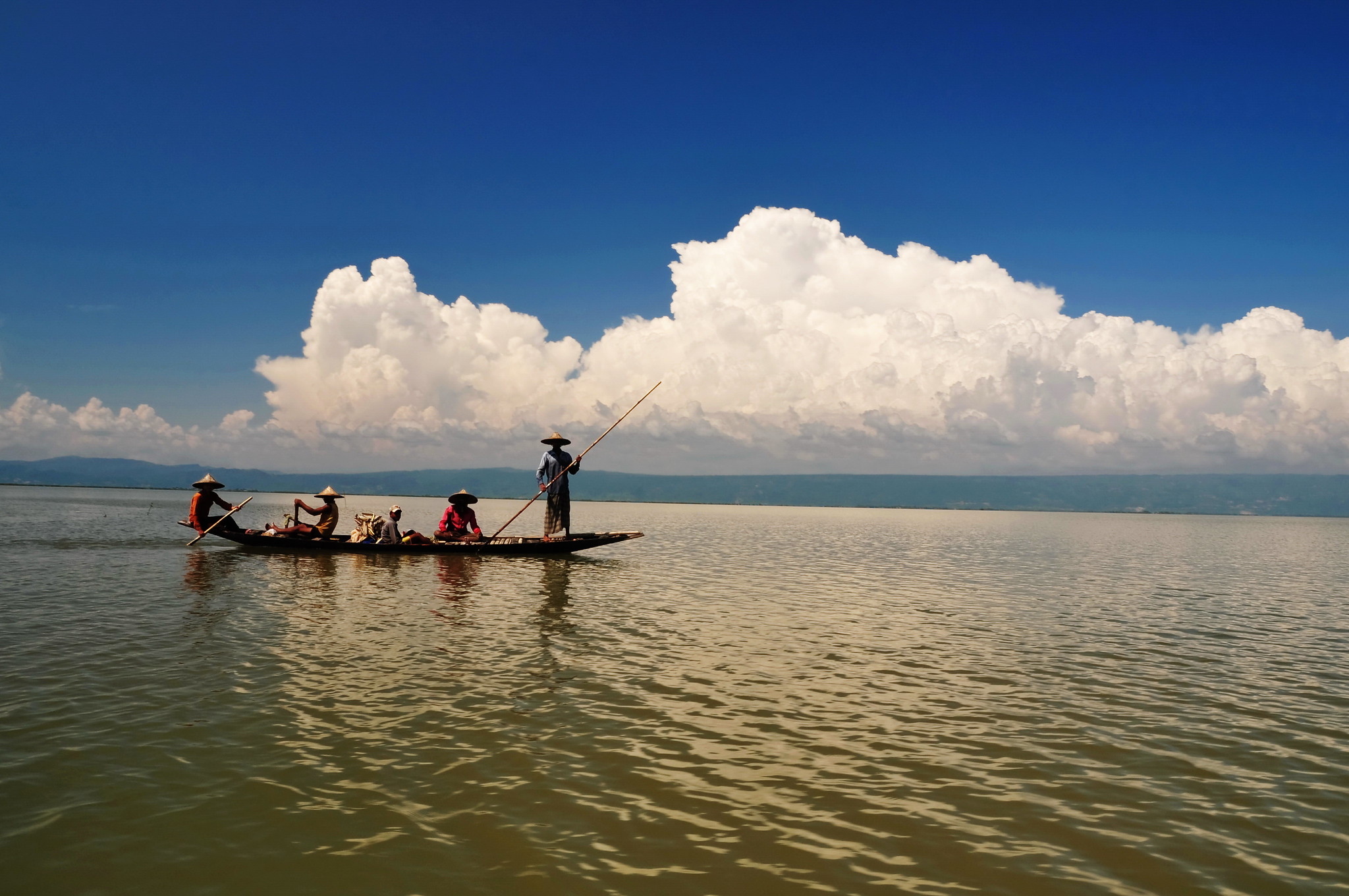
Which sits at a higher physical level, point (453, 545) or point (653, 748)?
point (453, 545)

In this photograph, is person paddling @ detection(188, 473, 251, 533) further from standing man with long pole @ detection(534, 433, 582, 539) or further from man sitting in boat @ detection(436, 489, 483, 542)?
standing man with long pole @ detection(534, 433, 582, 539)

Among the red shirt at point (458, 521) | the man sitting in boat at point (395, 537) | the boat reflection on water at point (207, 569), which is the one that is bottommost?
the boat reflection on water at point (207, 569)

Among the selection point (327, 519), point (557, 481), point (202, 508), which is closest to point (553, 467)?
point (557, 481)

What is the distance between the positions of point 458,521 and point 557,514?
5262mm

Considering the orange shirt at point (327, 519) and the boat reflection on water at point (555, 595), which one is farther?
the orange shirt at point (327, 519)

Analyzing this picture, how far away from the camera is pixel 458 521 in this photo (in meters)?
38.0

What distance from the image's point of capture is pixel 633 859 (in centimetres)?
764

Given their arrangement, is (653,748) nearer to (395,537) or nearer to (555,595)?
(555,595)

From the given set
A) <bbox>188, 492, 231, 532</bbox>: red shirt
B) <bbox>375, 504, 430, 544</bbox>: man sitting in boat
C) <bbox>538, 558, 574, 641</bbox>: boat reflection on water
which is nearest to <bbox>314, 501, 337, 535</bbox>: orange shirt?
<bbox>375, 504, 430, 544</bbox>: man sitting in boat

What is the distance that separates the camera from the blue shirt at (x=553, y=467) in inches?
1398

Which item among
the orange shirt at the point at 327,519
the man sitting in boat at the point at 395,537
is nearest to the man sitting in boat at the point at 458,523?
the man sitting in boat at the point at 395,537

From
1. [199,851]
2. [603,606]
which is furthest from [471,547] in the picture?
[199,851]

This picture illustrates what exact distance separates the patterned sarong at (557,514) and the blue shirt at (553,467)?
57 cm

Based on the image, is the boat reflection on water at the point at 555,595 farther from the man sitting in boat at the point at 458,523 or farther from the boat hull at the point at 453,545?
the man sitting in boat at the point at 458,523
